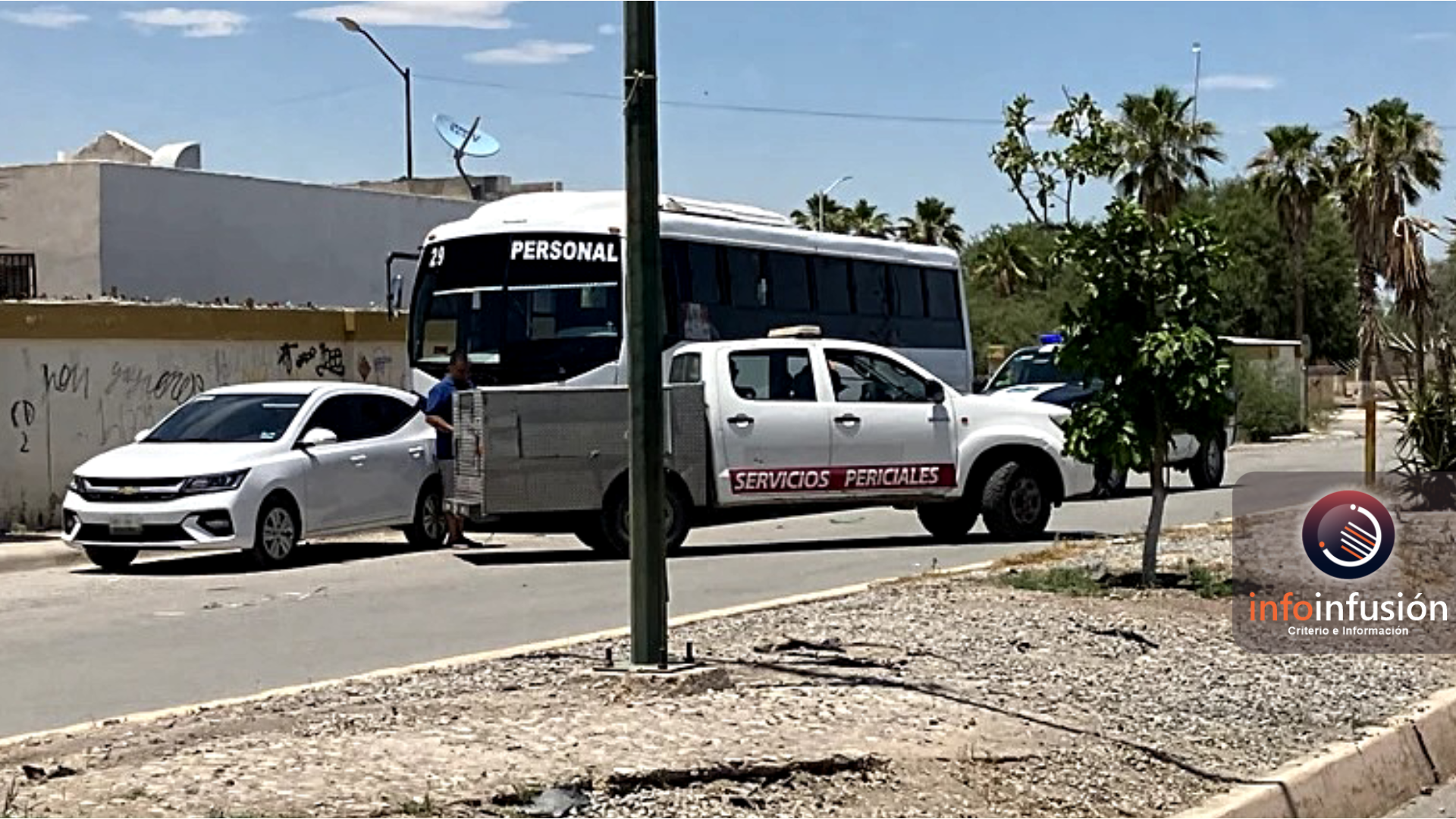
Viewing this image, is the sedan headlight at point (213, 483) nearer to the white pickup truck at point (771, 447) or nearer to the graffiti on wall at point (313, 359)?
the white pickup truck at point (771, 447)

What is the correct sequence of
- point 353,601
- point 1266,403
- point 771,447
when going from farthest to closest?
point 1266,403
point 771,447
point 353,601

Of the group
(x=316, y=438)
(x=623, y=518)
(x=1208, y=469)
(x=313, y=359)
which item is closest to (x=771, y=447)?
(x=623, y=518)

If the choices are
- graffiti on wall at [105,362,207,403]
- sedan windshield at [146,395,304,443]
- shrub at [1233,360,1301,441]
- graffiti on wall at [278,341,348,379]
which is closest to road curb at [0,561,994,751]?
sedan windshield at [146,395,304,443]

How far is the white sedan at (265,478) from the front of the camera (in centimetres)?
1698

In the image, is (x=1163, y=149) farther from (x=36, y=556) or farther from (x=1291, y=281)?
(x=36, y=556)

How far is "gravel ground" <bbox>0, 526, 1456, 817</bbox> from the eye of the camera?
7.07 meters

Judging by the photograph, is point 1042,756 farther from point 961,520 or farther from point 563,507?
point 961,520

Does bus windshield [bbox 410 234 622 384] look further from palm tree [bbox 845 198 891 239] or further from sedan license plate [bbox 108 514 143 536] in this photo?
palm tree [bbox 845 198 891 239]

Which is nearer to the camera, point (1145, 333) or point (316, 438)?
point (1145, 333)

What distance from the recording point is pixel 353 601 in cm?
1512

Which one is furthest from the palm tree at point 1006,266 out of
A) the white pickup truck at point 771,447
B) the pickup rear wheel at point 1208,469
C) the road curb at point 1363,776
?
the road curb at point 1363,776

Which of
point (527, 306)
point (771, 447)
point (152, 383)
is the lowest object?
point (771, 447)

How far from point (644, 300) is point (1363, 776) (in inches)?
148

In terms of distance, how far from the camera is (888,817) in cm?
700
